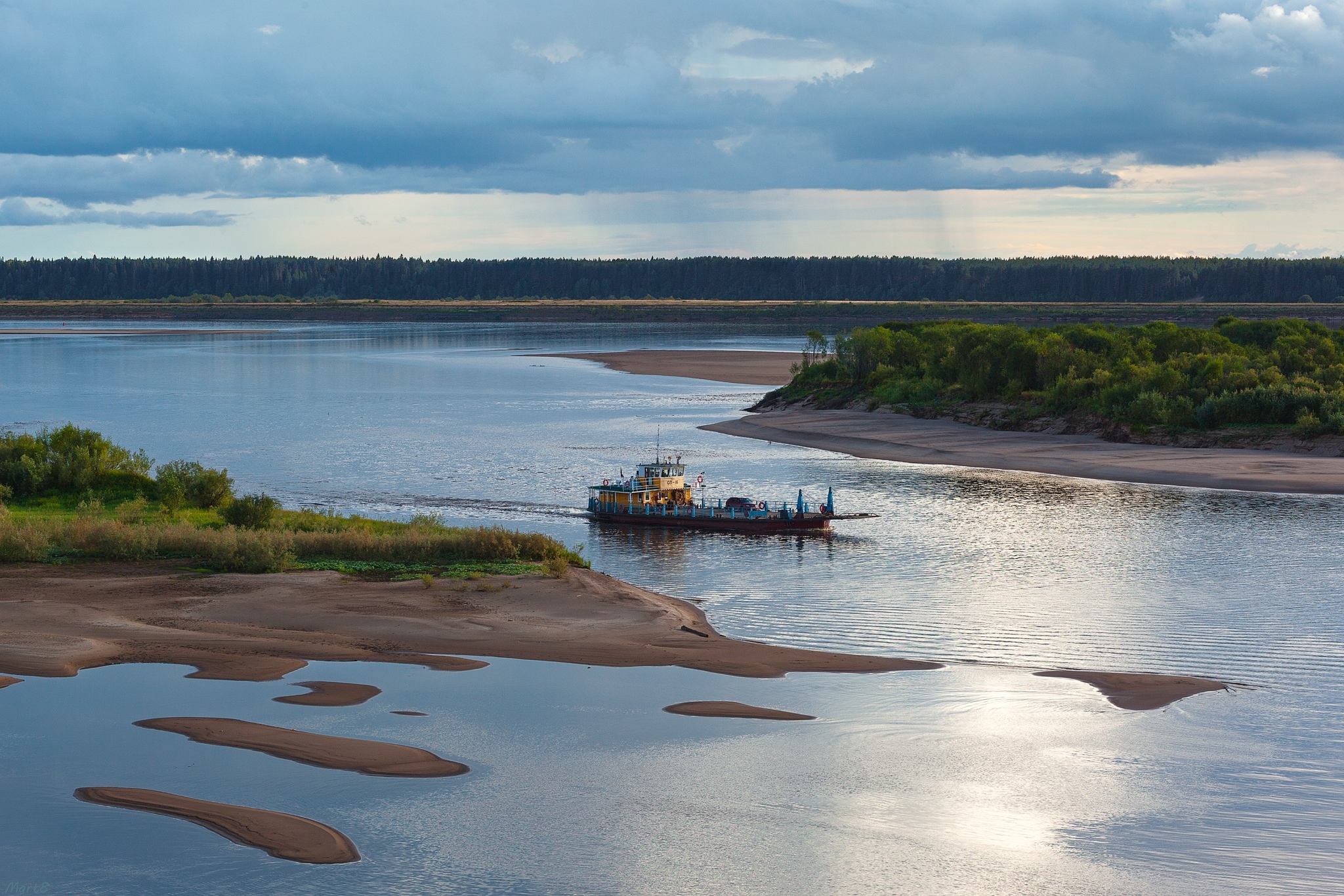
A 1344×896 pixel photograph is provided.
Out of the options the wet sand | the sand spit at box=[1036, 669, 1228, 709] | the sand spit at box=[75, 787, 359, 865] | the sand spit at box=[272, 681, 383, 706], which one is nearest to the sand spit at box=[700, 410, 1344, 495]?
the sand spit at box=[1036, 669, 1228, 709]

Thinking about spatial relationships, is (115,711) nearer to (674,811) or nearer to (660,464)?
(674,811)

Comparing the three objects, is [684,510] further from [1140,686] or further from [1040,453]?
[1040,453]

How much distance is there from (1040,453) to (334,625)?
136ft

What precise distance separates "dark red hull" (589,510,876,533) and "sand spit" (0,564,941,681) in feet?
37.2

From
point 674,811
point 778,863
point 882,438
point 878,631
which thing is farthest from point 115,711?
point 882,438

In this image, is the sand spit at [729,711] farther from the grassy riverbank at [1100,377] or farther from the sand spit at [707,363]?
the sand spit at [707,363]

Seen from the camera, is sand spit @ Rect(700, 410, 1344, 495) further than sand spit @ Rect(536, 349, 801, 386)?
No

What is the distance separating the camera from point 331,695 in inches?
889

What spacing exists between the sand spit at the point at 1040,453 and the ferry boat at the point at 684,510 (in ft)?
49.6

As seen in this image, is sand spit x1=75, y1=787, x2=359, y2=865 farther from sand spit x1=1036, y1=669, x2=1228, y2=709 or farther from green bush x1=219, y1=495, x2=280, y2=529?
green bush x1=219, y1=495, x2=280, y2=529

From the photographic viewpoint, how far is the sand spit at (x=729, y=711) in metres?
21.7

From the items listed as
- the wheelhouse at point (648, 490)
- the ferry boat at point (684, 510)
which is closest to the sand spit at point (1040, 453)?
the ferry boat at point (684, 510)

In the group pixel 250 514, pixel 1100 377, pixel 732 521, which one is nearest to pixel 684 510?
pixel 732 521

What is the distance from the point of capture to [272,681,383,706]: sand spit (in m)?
22.1
